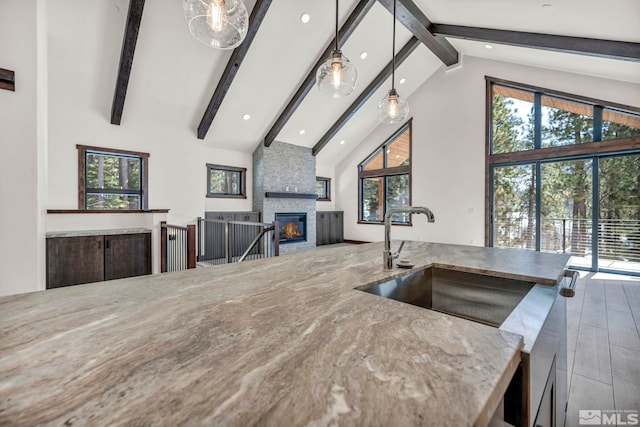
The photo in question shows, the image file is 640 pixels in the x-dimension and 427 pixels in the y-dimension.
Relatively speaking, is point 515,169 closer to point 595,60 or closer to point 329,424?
point 595,60

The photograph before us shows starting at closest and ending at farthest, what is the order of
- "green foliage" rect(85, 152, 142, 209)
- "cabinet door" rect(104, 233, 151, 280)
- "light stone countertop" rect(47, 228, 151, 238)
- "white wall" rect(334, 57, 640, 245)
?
1. "light stone countertop" rect(47, 228, 151, 238)
2. "cabinet door" rect(104, 233, 151, 280)
3. "green foliage" rect(85, 152, 142, 209)
4. "white wall" rect(334, 57, 640, 245)

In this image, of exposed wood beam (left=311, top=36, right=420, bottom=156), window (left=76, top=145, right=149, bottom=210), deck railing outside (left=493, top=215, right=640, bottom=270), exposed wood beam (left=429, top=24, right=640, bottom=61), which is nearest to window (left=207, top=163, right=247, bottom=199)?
window (left=76, top=145, right=149, bottom=210)

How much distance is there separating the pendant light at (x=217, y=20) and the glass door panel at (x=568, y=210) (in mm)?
6204

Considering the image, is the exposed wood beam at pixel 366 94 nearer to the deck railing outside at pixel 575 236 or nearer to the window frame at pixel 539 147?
the window frame at pixel 539 147

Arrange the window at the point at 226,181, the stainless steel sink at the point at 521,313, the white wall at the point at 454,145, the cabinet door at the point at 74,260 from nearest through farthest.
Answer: the stainless steel sink at the point at 521,313 < the cabinet door at the point at 74,260 < the white wall at the point at 454,145 < the window at the point at 226,181

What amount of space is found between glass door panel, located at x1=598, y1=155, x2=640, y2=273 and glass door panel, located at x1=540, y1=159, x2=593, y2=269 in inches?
6.5

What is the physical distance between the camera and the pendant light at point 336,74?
8.43 ft

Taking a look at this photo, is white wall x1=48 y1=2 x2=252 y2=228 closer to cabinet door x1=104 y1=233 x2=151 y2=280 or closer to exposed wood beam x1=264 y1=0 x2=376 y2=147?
cabinet door x1=104 y1=233 x2=151 y2=280

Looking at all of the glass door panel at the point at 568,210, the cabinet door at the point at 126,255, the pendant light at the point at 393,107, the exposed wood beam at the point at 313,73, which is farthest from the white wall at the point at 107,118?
the glass door panel at the point at 568,210

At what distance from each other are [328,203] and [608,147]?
6.55 metres

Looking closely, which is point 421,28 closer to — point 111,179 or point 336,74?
point 336,74

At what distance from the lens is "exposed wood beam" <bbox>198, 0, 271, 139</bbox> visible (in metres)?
4.09

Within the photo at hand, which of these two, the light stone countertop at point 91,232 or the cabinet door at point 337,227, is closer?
the light stone countertop at point 91,232

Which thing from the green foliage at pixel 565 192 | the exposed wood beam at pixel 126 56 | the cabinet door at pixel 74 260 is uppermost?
the exposed wood beam at pixel 126 56
